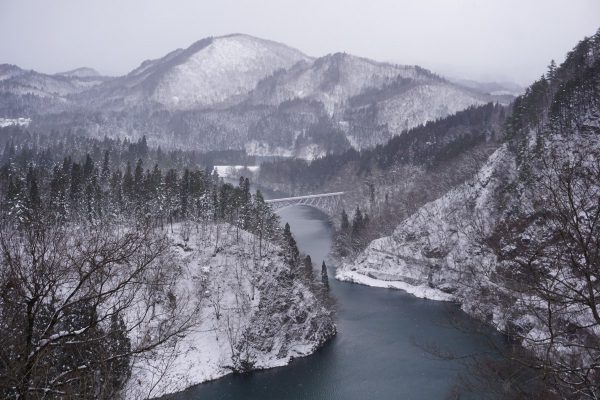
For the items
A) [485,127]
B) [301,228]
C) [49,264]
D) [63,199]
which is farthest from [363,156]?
[49,264]

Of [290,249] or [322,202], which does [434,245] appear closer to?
[290,249]

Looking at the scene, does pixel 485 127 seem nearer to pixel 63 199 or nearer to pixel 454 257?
pixel 454 257

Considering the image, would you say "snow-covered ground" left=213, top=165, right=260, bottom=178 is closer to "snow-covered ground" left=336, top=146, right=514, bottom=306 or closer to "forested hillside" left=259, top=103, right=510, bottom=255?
"forested hillside" left=259, top=103, right=510, bottom=255

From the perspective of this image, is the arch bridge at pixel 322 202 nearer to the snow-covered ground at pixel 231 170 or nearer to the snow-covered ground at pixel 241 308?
the snow-covered ground at pixel 241 308

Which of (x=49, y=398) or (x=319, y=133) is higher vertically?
(x=319, y=133)

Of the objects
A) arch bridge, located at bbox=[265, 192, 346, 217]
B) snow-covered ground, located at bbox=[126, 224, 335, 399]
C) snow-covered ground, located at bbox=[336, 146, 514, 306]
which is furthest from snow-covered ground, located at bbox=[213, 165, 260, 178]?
snow-covered ground, located at bbox=[126, 224, 335, 399]

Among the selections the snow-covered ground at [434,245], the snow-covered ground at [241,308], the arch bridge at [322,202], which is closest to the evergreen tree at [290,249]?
the snow-covered ground at [241,308]

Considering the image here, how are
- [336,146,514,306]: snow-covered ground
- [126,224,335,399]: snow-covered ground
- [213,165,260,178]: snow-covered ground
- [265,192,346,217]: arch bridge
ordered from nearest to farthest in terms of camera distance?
1. [126,224,335,399]: snow-covered ground
2. [336,146,514,306]: snow-covered ground
3. [265,192,346,217]: arch bridge
4. [213,165,260,178]: snow-covered ground
